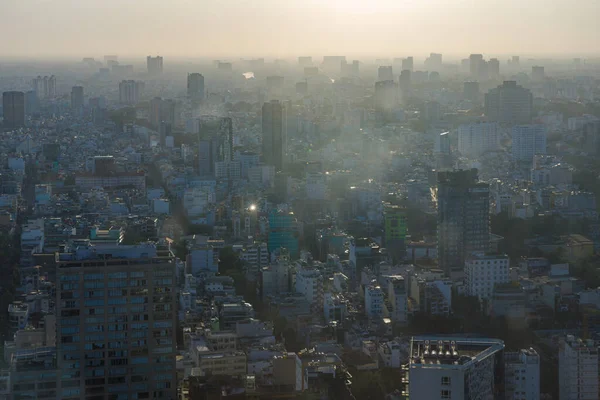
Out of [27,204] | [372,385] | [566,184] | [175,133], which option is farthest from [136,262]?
[175,133]

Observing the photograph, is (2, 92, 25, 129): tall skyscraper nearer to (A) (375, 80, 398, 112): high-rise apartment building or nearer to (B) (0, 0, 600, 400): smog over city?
(B) (0, 0, 600, 400): smog over city

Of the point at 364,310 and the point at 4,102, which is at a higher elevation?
the point at 4,102

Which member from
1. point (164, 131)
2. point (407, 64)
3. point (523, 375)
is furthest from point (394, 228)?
point (407, 64)

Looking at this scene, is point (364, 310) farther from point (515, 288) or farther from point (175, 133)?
point (175, 133)

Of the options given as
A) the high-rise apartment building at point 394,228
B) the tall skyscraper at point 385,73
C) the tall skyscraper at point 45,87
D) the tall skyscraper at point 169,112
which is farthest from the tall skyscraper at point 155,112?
the high-rise apartment building at point 394,228

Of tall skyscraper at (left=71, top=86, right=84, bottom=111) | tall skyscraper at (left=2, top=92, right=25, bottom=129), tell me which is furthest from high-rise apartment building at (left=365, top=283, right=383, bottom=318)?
tall skyscraper at (left=71, top=86, right=84, bottom=111)

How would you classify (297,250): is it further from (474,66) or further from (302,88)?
(474,66)

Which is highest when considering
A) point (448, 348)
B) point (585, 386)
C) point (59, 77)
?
point (59, 77)
